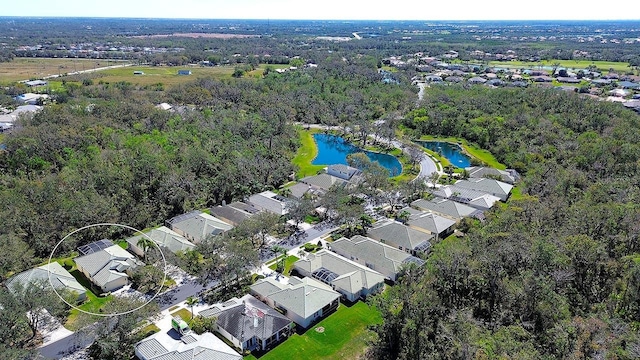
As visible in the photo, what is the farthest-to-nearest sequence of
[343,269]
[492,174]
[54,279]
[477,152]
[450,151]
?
[450,151] < [477,152] < [492,174] < [343,269] < [54,279]

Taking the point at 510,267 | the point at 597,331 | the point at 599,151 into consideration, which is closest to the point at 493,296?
the point at 510,267

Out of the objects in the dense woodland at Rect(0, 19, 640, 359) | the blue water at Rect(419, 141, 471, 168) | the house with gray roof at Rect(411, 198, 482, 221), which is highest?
the dense woodland at Rect(0, 19, 640, 359)

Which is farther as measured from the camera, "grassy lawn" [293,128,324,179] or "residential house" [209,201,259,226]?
"grassy lawn" [293,128,324,179]

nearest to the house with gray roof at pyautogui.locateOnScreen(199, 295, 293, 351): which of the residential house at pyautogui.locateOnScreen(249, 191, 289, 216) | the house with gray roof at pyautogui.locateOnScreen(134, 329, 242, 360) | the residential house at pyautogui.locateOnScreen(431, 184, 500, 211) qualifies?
the house with gray roof at pyautogui.locateOnScreen(134, 329, 242, 360)

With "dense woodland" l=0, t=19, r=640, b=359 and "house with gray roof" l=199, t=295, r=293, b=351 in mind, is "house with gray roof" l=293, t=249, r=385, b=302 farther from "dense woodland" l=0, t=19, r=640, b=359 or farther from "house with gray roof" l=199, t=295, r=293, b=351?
"house with gray roof" l=199, t=295, r=293, b=351

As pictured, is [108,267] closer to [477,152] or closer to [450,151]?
[450,151]

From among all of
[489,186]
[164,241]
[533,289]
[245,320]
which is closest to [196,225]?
[164,241]
